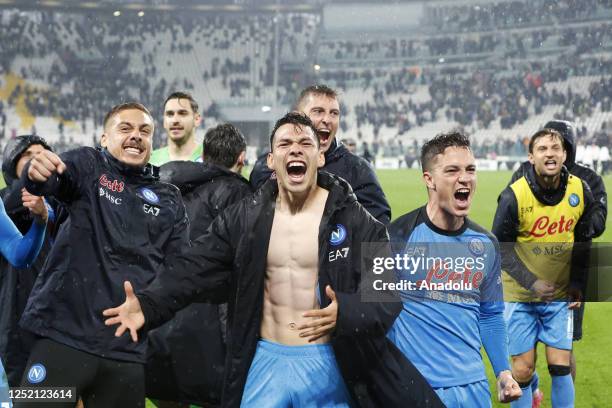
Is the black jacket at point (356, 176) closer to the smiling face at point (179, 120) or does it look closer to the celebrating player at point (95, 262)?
the celebrating player at point (95, 262)

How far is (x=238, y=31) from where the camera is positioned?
64.1m

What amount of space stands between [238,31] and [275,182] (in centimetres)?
6173

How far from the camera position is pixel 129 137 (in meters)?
4.30

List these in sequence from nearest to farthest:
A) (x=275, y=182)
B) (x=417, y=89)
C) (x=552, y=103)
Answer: (x=275, y=182)
(x=552, y=103)
(x=417, y=89)

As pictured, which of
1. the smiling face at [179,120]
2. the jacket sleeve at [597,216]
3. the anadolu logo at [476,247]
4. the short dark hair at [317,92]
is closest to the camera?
the anadolu logo at [476,247]

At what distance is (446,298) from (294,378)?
3.10ft

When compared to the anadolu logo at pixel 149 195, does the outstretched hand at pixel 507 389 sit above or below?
below

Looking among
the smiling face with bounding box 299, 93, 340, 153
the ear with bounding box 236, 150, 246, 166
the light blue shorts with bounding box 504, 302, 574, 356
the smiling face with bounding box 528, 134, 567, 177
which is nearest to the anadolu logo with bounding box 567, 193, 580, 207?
the smiling face with bounding box 528, 134, 567, 177

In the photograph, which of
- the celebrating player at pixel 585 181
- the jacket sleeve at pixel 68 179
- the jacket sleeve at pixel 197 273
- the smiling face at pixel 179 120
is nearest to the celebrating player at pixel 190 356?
the jacket sleeve at pixel 68 179

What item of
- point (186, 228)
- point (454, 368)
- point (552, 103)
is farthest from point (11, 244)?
point (552, 103)

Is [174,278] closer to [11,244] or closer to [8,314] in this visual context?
[11,244]

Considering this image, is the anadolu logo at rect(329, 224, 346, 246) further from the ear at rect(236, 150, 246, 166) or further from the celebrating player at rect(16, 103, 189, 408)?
the ear at rect(236, 150, 246, 166)

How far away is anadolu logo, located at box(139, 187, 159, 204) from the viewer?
14.1 ft

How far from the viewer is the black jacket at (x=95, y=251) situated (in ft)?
13.1
